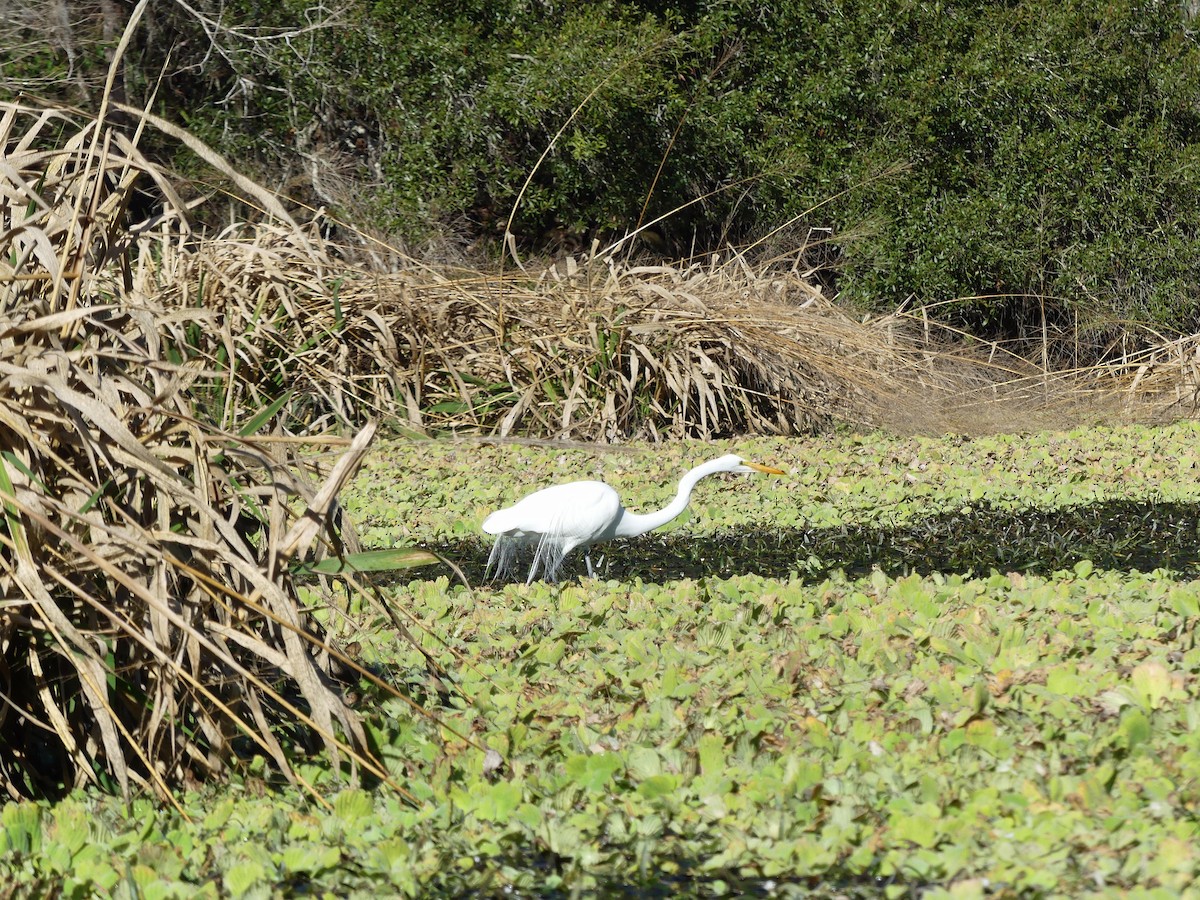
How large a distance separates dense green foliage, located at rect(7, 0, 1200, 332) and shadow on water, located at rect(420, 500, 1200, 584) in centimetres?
610

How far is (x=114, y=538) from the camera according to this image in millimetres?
2600

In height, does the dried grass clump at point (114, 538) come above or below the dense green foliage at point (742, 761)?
above

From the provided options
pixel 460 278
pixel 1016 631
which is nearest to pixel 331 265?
pixel 460 278

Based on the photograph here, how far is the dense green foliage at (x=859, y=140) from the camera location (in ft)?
39.2

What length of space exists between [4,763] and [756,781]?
60.6 inches

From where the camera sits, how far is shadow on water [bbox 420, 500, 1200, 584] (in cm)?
525

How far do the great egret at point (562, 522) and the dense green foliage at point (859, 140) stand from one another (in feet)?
23.3

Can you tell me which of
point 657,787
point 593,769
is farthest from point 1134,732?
point 593,769

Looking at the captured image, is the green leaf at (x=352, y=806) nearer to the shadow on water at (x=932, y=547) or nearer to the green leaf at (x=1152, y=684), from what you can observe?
the green leaf at (x=1152, y=684)

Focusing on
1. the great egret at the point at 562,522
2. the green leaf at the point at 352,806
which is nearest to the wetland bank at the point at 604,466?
the green leaf at the point at 352,806

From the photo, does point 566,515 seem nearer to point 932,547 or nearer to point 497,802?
point 932,547

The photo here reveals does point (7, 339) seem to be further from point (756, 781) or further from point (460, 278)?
point (460, 278)

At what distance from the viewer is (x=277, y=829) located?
8.91ft

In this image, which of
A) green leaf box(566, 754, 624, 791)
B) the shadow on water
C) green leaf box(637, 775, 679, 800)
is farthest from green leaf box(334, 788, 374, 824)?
the shadow on water
